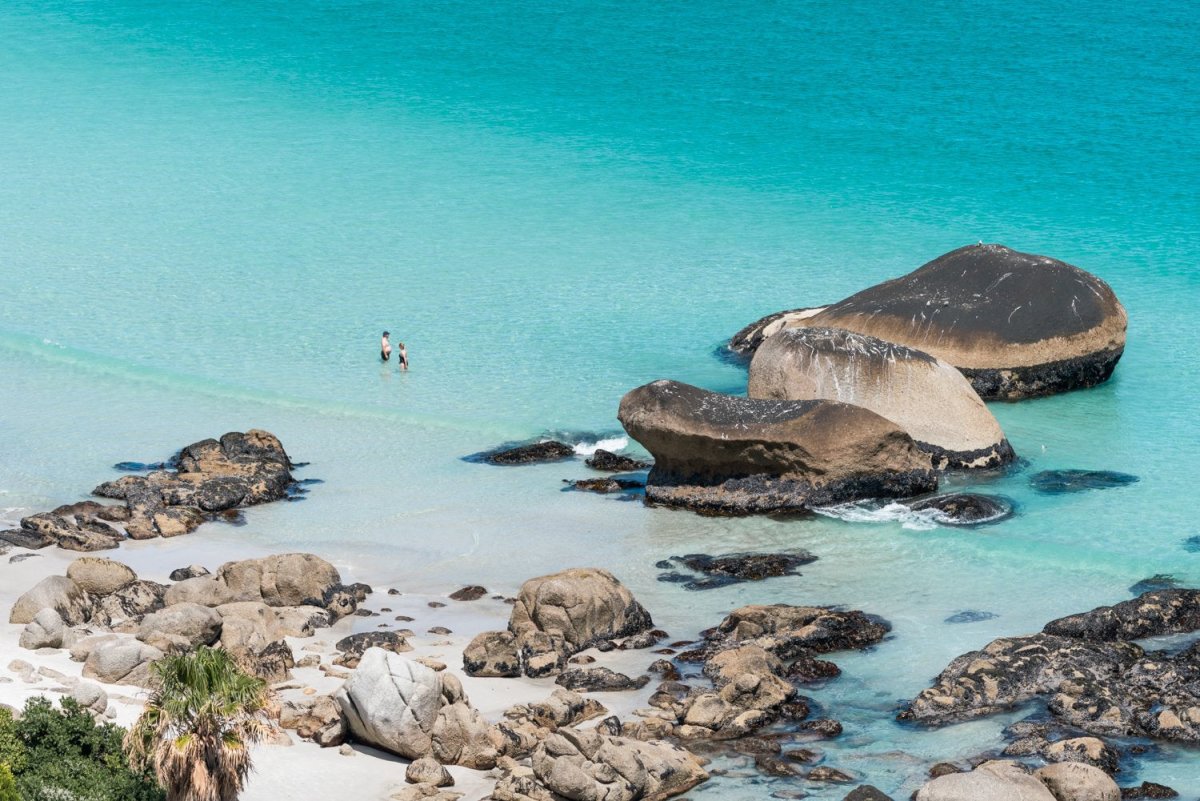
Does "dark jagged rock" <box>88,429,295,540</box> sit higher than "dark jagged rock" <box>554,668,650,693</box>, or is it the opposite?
"dark jagged rock" <box>88,429,295,540</box>

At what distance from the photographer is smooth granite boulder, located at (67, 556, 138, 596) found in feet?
95.9

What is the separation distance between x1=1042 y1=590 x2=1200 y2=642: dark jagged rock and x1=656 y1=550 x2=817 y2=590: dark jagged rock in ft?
15.9

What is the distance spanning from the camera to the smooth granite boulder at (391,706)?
23.7 meters

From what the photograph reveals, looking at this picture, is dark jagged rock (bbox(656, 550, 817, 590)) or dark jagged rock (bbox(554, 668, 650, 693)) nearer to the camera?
dark jagged rock (bbox(554, 668, 650, 693))

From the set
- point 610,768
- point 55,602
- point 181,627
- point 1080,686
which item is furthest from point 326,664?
point 1080,686

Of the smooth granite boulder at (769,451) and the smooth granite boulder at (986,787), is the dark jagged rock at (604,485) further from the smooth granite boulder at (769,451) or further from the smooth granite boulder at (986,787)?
the smooth granite boulder at (986,787)

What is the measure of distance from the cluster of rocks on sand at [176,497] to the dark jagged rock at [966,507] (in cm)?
1269

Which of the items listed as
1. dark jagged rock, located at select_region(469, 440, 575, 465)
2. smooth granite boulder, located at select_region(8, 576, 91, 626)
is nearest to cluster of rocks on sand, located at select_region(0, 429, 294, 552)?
smooth granite boulder, located at select_region(8, 576, 91, 626)

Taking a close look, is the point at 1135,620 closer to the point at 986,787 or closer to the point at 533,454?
the point at 986,787

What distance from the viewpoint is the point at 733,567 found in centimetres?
3109

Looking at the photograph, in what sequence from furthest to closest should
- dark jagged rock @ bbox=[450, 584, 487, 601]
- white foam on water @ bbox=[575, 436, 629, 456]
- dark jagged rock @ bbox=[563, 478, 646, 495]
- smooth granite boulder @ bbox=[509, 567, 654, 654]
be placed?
white foam on water @ bbox=[575, 436, 629, 456] → dark jagged rock @ bbox=[563, 478, 646, 495] → dark jagged rock @ bbox=[450, 584, 487, 601] → smooth granite boulder @ bbox=[509, 567, 654, 654]

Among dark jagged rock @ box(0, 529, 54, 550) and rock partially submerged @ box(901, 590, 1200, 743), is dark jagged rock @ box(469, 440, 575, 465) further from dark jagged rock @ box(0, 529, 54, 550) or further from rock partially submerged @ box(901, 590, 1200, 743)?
rock partially submerged @ box(901, 590, 1200, 743)

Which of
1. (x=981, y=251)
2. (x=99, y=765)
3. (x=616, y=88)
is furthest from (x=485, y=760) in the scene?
(x=616, y=88)

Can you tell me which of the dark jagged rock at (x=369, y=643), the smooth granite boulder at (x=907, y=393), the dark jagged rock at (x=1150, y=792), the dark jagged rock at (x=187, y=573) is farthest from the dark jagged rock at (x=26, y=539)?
the dark jagged rock at (x=1150, y=792)
